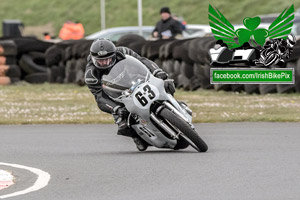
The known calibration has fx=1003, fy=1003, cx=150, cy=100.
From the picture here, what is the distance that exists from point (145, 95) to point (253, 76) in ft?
30.1

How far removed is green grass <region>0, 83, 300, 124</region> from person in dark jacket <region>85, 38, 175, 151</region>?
15.3 ft

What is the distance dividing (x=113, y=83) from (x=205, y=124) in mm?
4528

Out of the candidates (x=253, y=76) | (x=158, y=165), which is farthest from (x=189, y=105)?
(x=158, y=165)

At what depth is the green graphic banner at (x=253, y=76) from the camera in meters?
18.8

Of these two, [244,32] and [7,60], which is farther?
[7,60]

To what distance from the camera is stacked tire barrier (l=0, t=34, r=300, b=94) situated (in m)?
20.5

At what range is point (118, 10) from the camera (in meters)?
62.2

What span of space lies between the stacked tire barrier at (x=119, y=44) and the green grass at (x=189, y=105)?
0.33 meters

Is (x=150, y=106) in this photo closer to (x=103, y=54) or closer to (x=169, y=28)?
(x=103, y=54)

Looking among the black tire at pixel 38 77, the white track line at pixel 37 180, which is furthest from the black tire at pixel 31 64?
the white track line at pixel 37 180

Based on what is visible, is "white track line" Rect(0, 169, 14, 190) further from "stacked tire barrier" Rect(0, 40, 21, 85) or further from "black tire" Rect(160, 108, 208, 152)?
"stacked tire barrier" Rect(0, 40, 21, 85)
